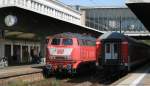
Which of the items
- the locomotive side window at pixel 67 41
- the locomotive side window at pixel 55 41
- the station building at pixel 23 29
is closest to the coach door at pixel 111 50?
the locomotive side window at pixel 67 41

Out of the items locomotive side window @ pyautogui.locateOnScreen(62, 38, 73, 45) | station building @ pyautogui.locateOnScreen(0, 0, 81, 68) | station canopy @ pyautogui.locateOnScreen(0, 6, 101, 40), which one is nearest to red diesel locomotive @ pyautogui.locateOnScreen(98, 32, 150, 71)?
locomotive side window @ pyautogui.locateOnScreen(62, 38, 73, 45)

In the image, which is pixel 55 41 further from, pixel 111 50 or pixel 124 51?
pixel 124 51

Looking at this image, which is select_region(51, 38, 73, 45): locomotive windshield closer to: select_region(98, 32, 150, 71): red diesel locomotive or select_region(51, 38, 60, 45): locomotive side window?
select_region(51, 38, 60, 45): locomotive side window

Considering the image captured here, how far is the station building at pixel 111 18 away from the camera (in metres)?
94.1

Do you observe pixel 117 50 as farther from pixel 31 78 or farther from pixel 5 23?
pixel 5 23

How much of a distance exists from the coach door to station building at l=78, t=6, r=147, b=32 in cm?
6454

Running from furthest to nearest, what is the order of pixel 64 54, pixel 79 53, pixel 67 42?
pixel 79 53
pixel 67 42
pixel 64 54

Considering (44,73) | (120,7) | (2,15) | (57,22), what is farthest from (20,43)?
(120,7)

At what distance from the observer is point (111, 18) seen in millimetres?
95938

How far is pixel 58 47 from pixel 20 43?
22.1 m

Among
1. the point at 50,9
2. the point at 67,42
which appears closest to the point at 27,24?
the point at 67,42

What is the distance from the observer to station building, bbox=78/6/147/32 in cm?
9412

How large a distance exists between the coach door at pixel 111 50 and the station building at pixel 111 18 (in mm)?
64542

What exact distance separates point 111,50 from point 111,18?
67.6 m
